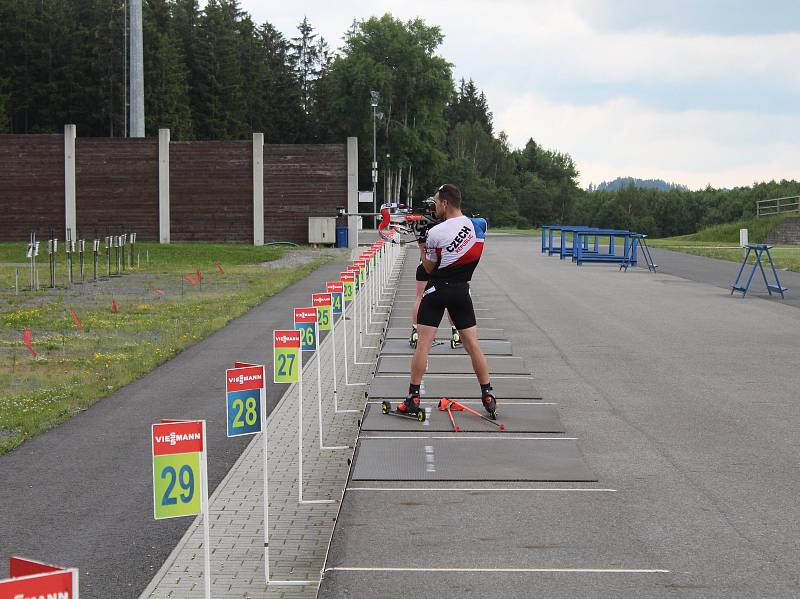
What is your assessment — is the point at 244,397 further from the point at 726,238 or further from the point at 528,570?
the point at 726,238

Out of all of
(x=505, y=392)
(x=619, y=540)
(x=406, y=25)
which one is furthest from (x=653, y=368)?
(x=406, y=25)

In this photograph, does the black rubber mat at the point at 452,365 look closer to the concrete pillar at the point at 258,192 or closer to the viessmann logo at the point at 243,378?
the viessmann logo at the point at 243,378

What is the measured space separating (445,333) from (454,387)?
556 cm

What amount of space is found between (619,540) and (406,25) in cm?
9219

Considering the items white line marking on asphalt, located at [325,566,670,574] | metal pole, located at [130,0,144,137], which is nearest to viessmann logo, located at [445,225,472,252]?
white line marking on asphalt, located at [325,566,670,574]

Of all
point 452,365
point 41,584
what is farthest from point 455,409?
point 41,584

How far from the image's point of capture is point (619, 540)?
6.65 metres

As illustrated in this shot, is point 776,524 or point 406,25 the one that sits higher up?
point 406,25

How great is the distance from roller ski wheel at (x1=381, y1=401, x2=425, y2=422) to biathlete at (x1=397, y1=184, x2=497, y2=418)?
0.15ft

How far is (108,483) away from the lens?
8.41 metres

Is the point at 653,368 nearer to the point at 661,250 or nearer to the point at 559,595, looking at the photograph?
the point at 559,595

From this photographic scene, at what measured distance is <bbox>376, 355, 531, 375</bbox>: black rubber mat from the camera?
531 inches

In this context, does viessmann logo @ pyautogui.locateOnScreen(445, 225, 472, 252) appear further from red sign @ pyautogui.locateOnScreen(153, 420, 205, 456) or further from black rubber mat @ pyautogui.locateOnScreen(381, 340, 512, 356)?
red sign @ pyautogui.locateOnScreen(153, 420, 205, 456)

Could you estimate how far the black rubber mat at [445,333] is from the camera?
17172 mm
